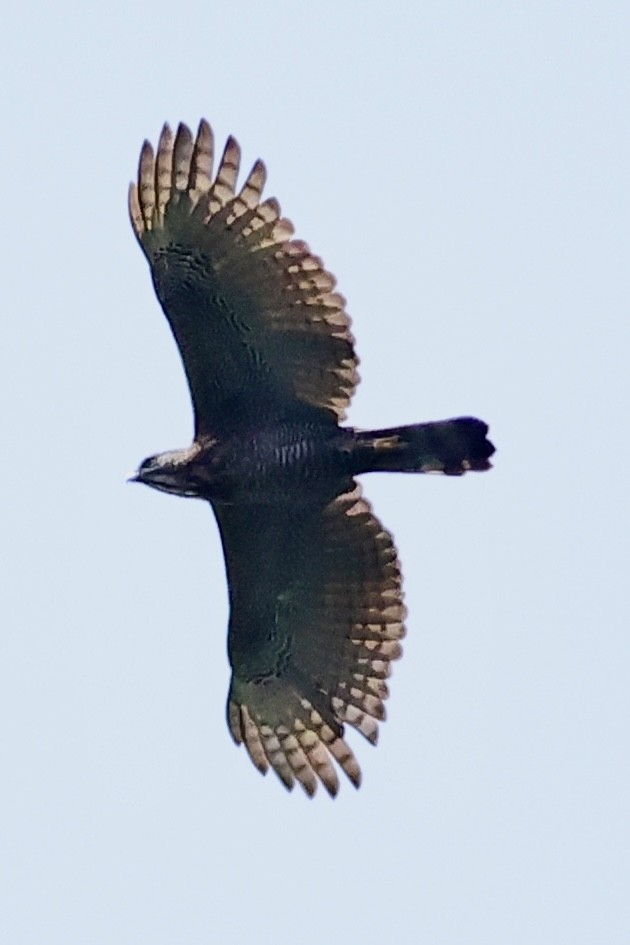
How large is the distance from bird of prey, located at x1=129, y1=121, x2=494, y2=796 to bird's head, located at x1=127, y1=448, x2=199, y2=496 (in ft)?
0.04

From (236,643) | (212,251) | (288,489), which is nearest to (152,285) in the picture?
(212,251)

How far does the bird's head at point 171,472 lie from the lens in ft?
49.4

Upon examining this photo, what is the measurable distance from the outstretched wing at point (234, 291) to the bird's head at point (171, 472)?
0.23 metres

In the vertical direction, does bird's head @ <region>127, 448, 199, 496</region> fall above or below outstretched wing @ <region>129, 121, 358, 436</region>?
below

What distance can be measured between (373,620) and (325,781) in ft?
3.40

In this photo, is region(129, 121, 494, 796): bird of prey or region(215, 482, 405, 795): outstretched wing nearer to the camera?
region(129, 121, 494, 796): bird of prey

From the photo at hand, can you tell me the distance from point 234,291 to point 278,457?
101 centimetres

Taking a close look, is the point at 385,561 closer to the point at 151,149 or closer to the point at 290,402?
the point at 290,402

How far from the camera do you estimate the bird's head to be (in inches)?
593

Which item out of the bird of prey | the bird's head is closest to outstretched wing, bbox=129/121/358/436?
the bird of prey

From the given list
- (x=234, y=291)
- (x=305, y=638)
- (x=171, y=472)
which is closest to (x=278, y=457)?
(x=171, y=472)

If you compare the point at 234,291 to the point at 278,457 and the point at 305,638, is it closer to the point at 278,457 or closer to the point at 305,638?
the point at 278,457

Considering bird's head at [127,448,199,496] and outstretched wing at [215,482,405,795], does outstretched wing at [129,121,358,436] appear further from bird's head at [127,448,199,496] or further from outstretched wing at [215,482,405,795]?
outstretched wing at [215,482,405,795]

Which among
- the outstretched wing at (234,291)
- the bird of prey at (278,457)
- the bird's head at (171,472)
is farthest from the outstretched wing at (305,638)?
the outstretched wing at (234,291)
